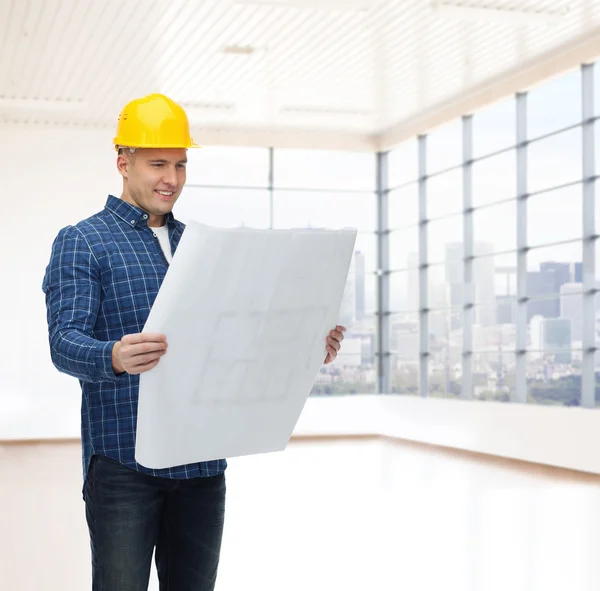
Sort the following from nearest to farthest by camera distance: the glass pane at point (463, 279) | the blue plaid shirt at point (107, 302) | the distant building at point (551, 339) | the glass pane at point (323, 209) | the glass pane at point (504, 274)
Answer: the blue plaid shirt at point (107, 302)
the distant building at point (551, 339)
the glass pane at point (504, 274)
the glass pane at point (463, 279)
the glass pane at point (323, 209)

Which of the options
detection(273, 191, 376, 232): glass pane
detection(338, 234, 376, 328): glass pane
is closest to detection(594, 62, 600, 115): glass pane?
detection(273, 191, 376, 232): glass pane

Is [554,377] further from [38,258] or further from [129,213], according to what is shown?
[129,213]

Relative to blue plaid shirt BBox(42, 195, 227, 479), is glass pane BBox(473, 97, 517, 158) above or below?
above

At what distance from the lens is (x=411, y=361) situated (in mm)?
15484

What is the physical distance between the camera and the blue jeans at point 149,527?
219 centimetres

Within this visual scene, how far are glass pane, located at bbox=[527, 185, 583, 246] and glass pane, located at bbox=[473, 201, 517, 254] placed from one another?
40 centimetres

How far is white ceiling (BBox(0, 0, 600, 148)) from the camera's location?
9781mm

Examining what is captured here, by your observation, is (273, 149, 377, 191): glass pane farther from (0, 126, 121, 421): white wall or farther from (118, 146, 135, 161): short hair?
(118, 146, 135, 161): short hair

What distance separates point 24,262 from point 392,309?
18.5ft

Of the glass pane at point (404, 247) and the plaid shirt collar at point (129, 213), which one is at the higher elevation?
the glass pane at point (404, 247)

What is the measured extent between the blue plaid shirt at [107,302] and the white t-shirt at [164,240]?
0.12ft

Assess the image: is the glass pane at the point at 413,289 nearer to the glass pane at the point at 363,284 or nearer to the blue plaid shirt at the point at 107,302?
the glass pane at the point at 363,284

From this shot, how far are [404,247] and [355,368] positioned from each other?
2.09 meters

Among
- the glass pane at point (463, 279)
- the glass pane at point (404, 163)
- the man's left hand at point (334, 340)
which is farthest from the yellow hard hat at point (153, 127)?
the glass pane at point (404, 163)
